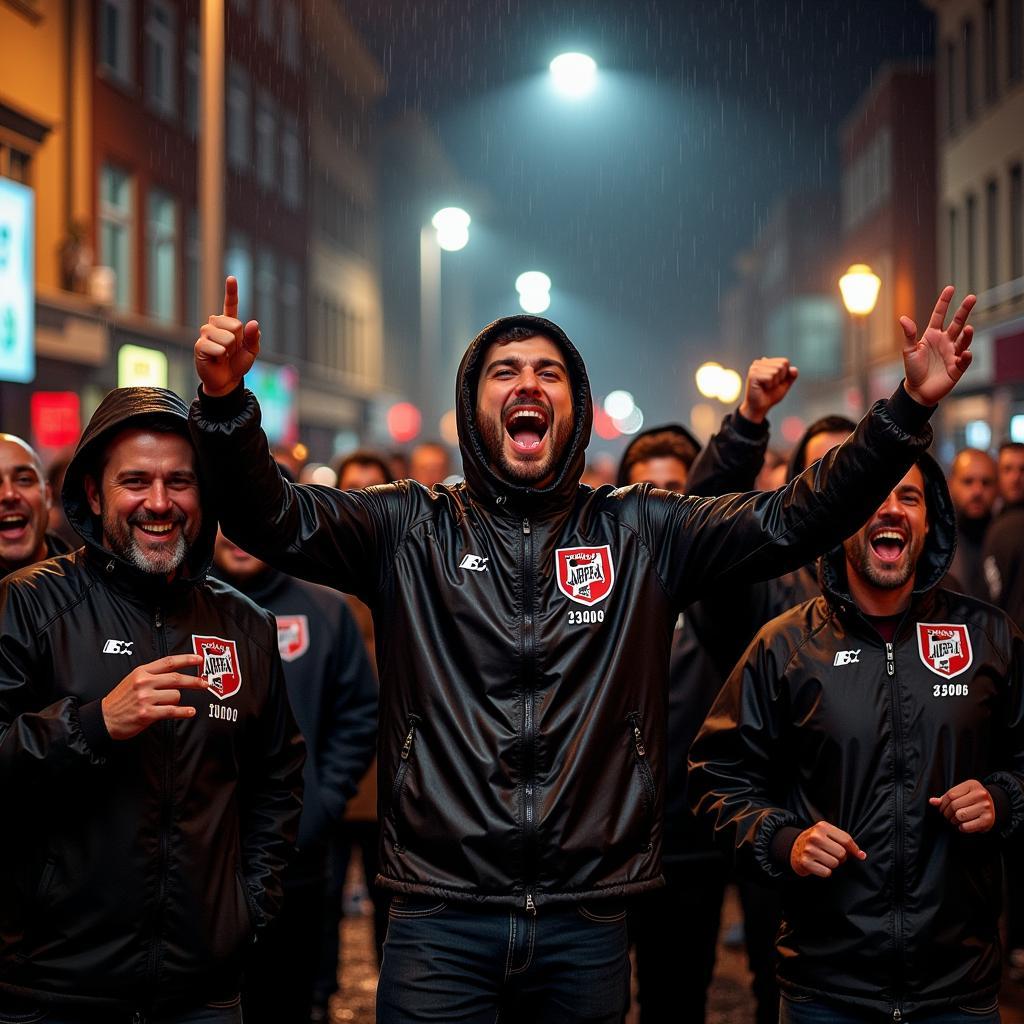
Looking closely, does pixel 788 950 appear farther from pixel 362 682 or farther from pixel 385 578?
pixel 362 682

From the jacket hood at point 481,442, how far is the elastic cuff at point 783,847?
106 centimetres

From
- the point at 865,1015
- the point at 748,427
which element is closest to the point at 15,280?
the point at 748,427

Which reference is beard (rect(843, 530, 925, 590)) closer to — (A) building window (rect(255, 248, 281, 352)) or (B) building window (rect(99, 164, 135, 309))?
(B) building window (rect(99, 164, 135, 309))

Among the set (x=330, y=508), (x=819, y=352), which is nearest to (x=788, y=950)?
(x=330, y=508)

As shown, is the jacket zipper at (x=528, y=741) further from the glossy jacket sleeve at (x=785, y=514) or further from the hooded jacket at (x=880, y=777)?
the hooded jacket at (x=880, y=777)

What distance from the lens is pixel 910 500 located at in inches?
164

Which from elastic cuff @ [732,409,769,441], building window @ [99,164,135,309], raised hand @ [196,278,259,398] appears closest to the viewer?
raised hand @ [196,278,259,398]

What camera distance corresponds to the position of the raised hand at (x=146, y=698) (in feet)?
11.0

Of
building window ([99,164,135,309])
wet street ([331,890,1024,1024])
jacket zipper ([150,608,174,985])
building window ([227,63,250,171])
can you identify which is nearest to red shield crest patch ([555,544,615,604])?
jacket zipper ([150,608,174,985])

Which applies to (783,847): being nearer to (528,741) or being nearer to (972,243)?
(528,741)

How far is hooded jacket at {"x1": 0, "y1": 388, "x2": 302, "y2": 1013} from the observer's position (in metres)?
3.46

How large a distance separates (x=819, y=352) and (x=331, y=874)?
183 ft

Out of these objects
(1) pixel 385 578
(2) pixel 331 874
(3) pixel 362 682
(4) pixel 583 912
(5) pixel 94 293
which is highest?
(5) pixel 94 293

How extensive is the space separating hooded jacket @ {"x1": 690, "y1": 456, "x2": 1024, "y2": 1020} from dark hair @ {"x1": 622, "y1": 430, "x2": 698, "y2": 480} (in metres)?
1.99
